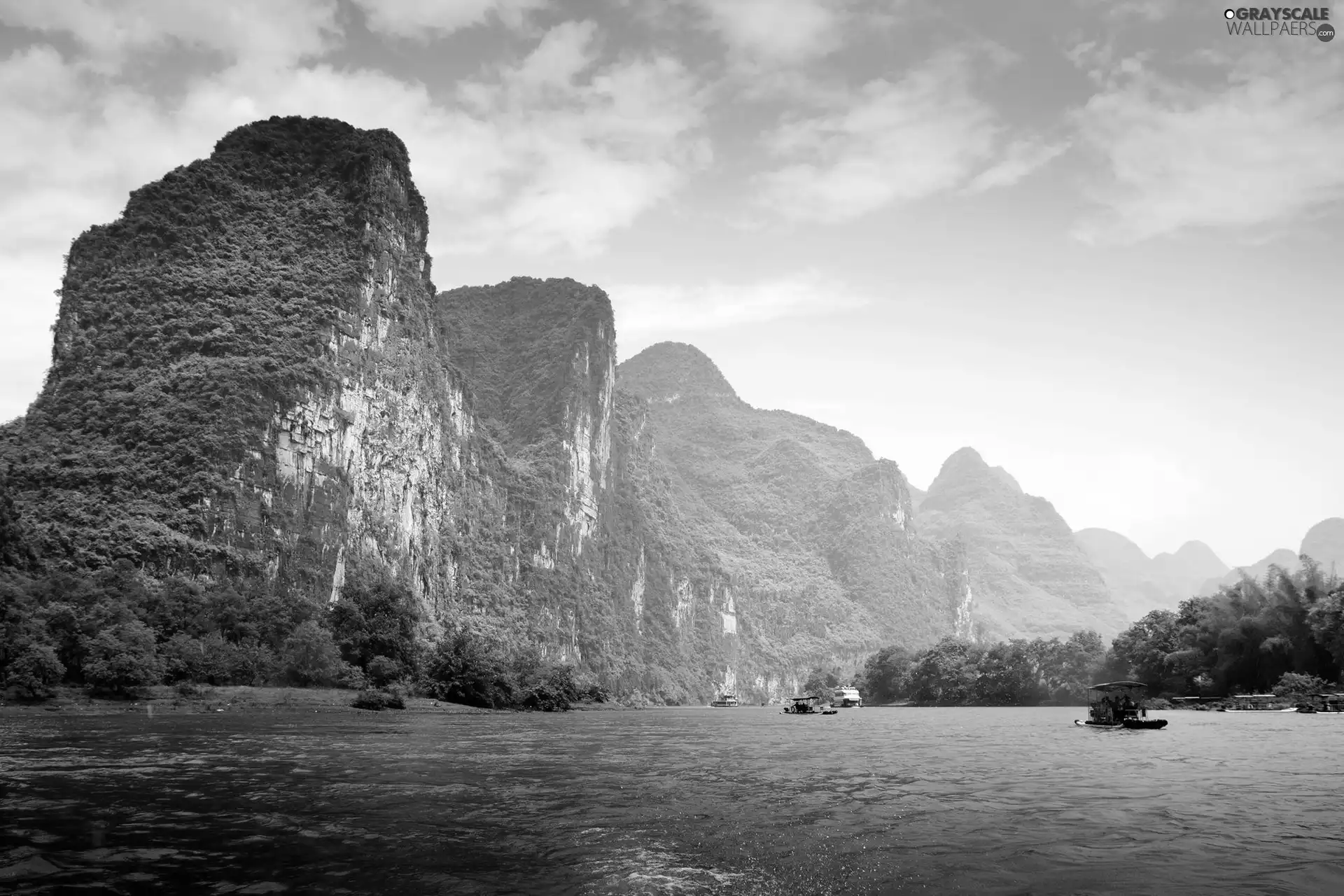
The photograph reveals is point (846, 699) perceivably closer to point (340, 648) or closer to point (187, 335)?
point (340, 648)

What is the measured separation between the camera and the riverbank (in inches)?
2569

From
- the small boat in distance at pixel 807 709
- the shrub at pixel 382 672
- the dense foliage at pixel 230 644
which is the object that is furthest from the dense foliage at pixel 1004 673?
the shrub at pixel 382 672

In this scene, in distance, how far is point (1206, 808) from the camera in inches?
862

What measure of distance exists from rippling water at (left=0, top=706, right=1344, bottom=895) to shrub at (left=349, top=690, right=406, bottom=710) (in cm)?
3791

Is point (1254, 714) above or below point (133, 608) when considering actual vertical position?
below

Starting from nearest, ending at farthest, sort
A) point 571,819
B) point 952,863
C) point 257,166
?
point 952,863 < point 571,819 < point 257,166

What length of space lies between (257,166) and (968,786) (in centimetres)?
16493

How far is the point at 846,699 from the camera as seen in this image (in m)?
154

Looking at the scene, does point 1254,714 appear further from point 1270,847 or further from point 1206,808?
point 1270,847

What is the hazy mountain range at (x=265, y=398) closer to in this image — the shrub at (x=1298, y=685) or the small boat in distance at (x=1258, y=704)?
the small boat in distance at (x=1258, y=704)

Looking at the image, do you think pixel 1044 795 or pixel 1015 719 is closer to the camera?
pixel 1044 795

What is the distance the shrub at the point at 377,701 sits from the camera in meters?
78.8

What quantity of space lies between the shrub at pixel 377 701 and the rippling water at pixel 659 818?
3791cm

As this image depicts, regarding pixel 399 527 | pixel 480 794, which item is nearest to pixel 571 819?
pixel 480 794
